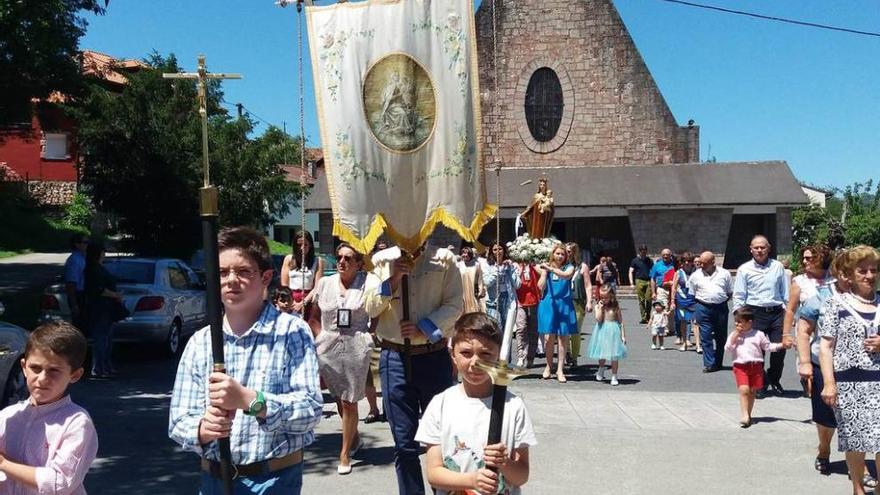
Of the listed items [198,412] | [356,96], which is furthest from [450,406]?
[356,96]

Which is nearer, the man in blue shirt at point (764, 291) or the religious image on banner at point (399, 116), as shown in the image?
the religious image on banner at point (399, 116)

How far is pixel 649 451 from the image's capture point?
7324 millimetres

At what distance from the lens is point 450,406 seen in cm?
344

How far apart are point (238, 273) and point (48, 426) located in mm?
1074

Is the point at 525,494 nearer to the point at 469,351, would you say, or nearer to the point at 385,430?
the point at 385,430

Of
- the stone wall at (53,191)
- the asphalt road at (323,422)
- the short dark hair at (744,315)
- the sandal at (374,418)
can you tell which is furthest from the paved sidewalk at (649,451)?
the stone wall at (53,191)

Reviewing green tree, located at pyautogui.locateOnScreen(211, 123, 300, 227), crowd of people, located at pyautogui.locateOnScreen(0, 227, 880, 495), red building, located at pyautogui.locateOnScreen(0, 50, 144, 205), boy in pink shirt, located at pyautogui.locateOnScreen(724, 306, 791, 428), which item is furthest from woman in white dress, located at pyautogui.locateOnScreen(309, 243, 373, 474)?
red building, located at pyautogui.locateOnScreen(0, 50, 144, 205)

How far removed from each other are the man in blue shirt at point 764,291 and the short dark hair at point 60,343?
312 inches

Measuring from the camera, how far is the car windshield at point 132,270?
1326 cm

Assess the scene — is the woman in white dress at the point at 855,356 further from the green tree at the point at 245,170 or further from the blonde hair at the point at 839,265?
the green tree at the point at 245,170

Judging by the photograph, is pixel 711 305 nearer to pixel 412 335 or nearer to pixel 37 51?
pixel 412 335

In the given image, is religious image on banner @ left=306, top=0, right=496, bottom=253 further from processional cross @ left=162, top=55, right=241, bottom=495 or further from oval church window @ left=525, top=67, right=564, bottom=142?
oval church window @ left=525, top=67, right=564, bottom=142

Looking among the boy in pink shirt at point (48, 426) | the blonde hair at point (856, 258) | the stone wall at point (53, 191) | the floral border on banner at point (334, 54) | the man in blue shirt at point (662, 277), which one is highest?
the stone wall at point (53, 191)

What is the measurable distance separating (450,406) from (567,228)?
96.7 ft
